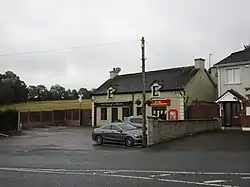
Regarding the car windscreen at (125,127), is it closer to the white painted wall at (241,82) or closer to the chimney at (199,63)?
the white painted wall at (241,82)

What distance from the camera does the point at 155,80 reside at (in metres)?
48.6

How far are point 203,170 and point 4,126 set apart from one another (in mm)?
37735

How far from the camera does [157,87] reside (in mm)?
47344

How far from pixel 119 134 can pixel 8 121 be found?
24.6 m

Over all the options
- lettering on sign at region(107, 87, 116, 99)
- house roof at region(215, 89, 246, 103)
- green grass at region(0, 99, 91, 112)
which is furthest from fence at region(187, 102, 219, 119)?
green grass at region(0, 99, 91, 112)

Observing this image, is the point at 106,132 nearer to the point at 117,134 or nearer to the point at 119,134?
the point at 117,134

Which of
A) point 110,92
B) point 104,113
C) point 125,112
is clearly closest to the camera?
point 125,112

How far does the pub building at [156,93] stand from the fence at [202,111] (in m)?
0.78

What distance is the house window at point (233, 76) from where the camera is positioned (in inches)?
1471

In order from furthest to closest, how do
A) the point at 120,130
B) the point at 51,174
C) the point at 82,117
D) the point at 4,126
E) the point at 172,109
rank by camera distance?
the point at 82,117, the point at 4,126, the point at 172,109, the point at 120,130, the point at 51,174

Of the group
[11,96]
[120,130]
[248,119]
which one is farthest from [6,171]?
[11,96]

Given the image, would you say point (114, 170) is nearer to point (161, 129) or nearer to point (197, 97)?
point (161, 129)

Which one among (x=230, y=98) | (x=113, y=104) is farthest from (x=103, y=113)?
(x=230, y=98)

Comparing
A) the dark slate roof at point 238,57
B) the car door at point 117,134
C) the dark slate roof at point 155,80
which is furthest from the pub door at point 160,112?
the car door at point 117,134
